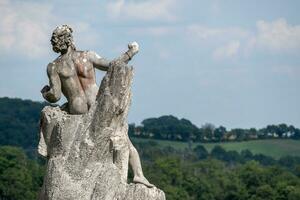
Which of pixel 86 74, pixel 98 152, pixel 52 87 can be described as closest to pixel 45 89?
pixel 52 87

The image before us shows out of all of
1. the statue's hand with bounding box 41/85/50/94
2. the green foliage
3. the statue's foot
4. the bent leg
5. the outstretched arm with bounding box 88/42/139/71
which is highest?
the green foliage

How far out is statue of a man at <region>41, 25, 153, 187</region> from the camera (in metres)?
28.3

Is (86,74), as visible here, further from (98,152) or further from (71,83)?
(98,152)

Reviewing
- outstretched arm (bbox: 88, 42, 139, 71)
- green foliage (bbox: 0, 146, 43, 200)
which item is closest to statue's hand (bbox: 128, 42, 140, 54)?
outstretched arm (bbox: 88, 42, 139, 71)

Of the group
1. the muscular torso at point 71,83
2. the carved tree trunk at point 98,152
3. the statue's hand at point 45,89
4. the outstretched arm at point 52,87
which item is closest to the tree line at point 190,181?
the statue's hand at point 45,89

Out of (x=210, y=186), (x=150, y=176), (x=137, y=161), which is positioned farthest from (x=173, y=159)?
(x=137, y=161)

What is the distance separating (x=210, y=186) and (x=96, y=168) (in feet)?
421

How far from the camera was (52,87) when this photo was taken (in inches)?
1118

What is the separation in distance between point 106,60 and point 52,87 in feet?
3.96

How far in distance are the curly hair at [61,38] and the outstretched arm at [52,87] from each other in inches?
15.4

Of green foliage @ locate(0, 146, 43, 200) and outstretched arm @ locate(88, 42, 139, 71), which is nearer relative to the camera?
outstretched arm @ locate(88, 42, 139, 71)

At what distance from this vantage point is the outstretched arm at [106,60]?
2809cm

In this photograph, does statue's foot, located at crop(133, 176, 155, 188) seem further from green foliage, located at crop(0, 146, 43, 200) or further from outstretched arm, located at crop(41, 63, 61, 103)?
green foliage, located at crop(0, 146, 43, 200)

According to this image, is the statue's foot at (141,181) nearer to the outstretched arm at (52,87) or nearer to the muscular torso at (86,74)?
the muscular torso at (86,74)
